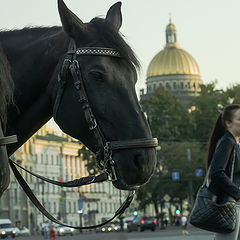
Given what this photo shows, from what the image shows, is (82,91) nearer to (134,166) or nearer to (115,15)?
(134,166)

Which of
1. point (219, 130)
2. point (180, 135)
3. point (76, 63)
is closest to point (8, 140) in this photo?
point (76, 63)

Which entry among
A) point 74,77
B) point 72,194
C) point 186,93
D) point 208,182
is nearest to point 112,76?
point 74,77

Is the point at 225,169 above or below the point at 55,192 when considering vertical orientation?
below

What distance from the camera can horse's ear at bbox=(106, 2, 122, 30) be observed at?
516 cm

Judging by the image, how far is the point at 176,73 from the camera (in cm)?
16975

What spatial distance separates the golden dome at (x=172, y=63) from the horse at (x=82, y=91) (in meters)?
160

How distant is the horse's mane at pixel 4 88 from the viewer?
15.1 feet

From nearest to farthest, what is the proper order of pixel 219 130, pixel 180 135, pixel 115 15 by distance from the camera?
pixel 115 15 → pixel 219 130 → pixel 180 135

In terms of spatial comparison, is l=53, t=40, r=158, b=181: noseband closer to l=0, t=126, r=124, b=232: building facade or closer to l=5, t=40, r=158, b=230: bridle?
l=5, t=40, r=158, b=230: bridle

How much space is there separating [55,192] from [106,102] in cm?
12680

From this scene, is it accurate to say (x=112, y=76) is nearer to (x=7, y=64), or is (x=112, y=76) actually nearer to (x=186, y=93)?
(x=7, y=64)

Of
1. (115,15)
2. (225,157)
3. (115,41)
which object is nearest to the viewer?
(115,41)

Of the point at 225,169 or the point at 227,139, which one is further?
the point at 227,139

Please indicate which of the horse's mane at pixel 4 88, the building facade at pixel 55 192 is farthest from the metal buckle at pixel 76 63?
the building facade at pixel 55 192
